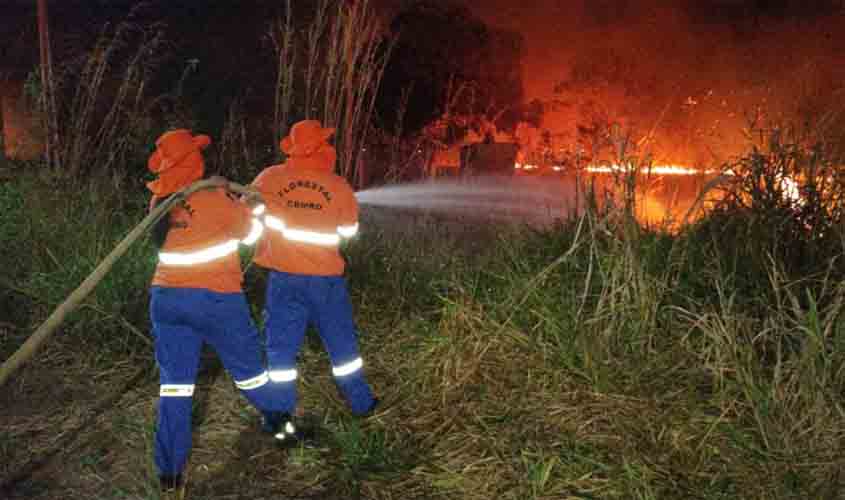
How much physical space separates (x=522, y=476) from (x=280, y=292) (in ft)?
5.15

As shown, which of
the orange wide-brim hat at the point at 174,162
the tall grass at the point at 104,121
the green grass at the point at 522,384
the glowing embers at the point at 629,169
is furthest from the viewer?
the tall grass at the point at 104,121

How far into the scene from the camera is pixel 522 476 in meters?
3.26

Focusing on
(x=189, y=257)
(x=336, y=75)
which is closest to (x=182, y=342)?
(x=189, y=257)

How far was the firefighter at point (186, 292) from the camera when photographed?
343 centimetres

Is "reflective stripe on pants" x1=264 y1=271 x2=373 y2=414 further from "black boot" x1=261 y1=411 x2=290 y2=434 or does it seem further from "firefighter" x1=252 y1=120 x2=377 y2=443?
"black boot" x1=261 y1=411 x2=290 y2=434

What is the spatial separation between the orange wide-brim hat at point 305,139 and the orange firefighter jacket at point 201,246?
0.53m

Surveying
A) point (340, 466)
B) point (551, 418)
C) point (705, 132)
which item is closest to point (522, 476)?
point (551, 418)

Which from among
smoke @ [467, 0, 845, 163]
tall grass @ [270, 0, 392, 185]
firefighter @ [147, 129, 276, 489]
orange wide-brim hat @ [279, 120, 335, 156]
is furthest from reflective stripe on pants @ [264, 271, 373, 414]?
smoke @ [467, 0, 845, 163]

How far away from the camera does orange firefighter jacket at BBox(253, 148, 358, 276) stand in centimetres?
396

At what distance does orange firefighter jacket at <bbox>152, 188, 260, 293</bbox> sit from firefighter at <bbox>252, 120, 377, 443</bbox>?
37 cm

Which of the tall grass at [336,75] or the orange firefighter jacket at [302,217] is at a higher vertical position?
the tall grass at [336,75]

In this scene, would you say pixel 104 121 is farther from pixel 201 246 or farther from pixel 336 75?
pixel 201 246

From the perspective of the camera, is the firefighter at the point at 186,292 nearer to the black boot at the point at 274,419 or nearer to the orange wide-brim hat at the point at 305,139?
the black boot at the point at 274,419

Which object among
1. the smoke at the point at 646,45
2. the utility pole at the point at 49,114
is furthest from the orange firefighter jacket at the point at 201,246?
the smoke at the point at 646,45
